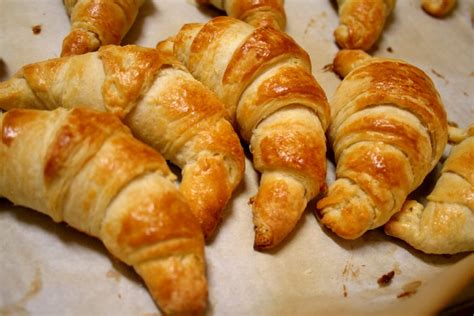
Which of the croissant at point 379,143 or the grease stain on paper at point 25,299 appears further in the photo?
the croissant at point 379,143

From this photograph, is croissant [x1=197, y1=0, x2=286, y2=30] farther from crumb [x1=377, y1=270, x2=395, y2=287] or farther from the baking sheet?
crumb [x1=377, y1=270, x2=395, y2=287]

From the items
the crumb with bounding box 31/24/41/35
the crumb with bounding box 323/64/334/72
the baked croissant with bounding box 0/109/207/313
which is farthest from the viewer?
the crumb with bounding box 323/64/334/72

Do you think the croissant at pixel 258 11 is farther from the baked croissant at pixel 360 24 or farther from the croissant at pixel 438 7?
the croissant at pixel 438 7

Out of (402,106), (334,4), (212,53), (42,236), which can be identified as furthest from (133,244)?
(334,4)

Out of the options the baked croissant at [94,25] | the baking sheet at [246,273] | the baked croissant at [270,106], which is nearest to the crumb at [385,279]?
the baking sheet at [246,273]

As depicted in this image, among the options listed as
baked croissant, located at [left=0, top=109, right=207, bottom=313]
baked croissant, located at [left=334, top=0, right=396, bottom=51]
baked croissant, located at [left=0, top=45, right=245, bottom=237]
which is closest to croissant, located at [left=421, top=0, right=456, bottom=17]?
baked croissant, located at [left=334, top=0, right=396, bottom=51]

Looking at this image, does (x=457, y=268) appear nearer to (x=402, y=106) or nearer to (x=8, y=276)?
(x=402, y=106)
